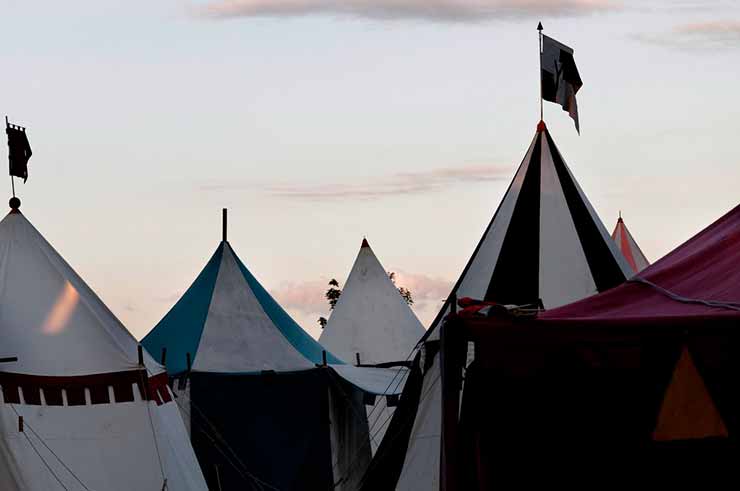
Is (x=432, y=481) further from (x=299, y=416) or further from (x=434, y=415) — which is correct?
(x=299, y=416)

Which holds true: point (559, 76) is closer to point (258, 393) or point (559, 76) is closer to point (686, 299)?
point (258, 393)

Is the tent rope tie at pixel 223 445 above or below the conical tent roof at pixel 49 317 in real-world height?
below

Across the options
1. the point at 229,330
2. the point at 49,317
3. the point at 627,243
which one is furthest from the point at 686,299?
the point at 627,243

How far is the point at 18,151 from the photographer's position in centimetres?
1255

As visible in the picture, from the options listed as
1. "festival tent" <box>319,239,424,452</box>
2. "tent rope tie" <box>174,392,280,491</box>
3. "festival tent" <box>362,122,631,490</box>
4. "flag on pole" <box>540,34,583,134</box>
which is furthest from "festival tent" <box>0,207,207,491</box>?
"festival tent" <box>319,239,424,452</box>

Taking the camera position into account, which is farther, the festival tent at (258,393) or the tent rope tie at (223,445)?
the festival tent at (258,393)

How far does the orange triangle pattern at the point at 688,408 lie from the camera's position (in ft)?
21.7

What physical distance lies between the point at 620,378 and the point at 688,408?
1.14 ft

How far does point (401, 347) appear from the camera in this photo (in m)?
21.2

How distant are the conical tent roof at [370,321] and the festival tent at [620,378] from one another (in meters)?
13.5

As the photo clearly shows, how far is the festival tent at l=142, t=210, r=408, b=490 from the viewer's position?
1507 cm

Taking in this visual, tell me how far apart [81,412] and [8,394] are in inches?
24.7

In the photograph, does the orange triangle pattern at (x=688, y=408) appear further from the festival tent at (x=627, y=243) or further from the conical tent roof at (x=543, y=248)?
the festival tent at (x=627, y=243)

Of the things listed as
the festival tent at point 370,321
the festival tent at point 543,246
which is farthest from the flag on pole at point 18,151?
the festival tent at point 370,321
